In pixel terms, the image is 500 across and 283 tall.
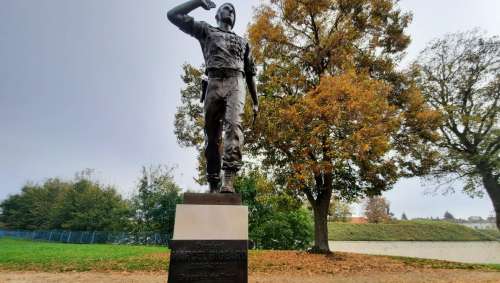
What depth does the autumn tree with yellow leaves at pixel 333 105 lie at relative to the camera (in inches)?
487

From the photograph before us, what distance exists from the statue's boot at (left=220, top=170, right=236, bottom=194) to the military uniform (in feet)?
1.41

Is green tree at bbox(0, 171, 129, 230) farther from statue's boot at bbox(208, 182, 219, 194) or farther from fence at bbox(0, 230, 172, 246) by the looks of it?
statue's boot at bbox(208, 182, 219, 194)

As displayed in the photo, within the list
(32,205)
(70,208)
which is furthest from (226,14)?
(32,205)

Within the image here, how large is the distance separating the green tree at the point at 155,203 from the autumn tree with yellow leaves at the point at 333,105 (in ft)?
43.0

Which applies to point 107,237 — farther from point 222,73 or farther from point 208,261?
point 208,261

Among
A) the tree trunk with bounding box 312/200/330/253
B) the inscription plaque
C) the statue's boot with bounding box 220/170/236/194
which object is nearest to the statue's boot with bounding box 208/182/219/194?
the statue's boot with bounding box 220/170/236/194

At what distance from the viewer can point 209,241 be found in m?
3.53

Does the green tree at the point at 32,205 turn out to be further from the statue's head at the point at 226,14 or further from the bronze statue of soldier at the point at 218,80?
the statue's head at the point at 226,14

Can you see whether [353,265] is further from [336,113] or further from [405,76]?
[405,76]

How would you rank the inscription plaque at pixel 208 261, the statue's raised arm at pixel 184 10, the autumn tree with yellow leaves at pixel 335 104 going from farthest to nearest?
the autumn tree with yellow leaves at pixel 335 104 < the statue's raised arm at pixel 184 10 < the inscription plaque at pixel 208 261

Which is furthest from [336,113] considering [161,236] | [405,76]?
[161,236]

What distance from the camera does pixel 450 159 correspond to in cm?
1819

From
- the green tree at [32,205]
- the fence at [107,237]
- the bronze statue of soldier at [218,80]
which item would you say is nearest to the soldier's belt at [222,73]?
the bronze statue of soldier at [218,80]

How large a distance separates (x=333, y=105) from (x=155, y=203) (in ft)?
71.0
